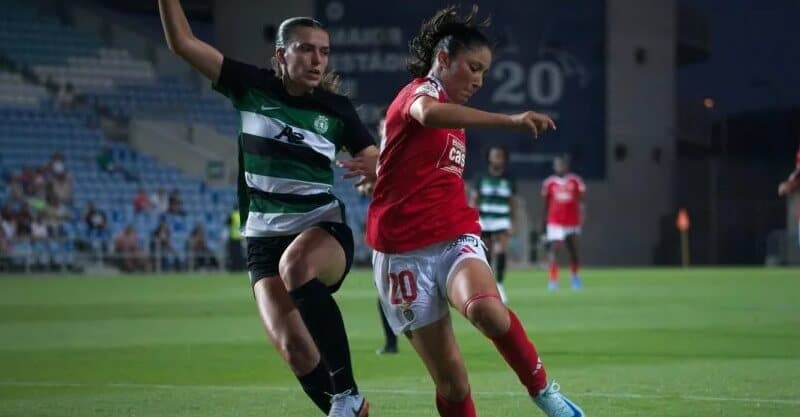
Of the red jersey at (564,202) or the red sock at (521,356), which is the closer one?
the red sock at (521,356)

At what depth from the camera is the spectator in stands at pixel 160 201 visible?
120ft

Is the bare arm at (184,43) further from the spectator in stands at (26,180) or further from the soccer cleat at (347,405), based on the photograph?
the spectator in stands at (26,180)

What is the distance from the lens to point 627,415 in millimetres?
8109

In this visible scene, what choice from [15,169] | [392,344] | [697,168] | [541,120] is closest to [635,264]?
[697,168]

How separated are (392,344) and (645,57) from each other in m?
35.2

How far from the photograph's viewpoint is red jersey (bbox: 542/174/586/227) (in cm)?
2744

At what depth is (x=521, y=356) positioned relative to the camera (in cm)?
651

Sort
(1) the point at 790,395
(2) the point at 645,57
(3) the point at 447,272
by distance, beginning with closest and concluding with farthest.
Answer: (3) the point at 447,272 → (1) the point at 790,395 → (2) the point at 645,57

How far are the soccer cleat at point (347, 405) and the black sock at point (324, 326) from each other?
46 millimetres

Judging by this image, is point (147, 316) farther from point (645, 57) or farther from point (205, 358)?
point (645, 57)

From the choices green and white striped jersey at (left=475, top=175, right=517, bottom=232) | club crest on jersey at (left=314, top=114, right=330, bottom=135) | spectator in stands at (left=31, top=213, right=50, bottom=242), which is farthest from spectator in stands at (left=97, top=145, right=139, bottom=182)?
club crest on jersey at (left=314, top=114, right=330, bottom=135)

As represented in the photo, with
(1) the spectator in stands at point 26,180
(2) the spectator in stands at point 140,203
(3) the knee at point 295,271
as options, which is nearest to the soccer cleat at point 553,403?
(3) the knee at point 295,271

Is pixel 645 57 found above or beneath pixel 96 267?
above

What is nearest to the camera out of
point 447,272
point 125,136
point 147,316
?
point 447,272
